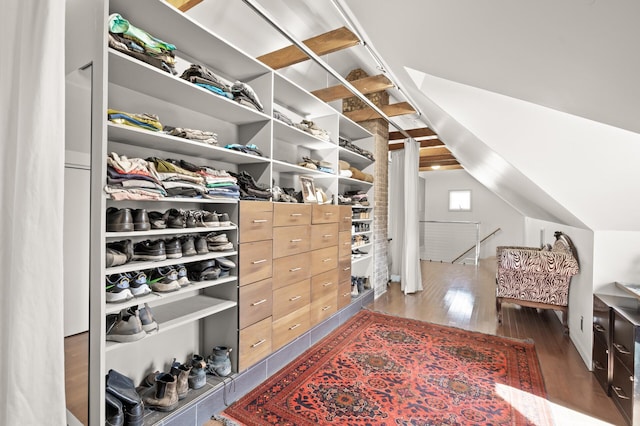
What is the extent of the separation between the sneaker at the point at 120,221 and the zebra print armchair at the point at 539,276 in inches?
138

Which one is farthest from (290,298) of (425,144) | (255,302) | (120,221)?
(425,144)

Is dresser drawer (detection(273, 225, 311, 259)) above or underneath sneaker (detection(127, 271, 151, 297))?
above

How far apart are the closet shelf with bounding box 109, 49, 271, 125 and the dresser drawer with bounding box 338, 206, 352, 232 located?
1351mm

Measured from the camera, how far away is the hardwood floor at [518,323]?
1.86m

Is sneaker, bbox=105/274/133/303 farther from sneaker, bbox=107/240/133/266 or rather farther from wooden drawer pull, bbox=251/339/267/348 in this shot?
wooden drawer pull, bbox=251/339/267/348

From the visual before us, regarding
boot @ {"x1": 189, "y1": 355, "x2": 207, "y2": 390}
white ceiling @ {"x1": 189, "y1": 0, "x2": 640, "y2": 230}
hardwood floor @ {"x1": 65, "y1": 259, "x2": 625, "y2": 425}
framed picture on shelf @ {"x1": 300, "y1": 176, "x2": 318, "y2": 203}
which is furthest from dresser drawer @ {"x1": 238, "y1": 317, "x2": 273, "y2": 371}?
white ceiling @ {"x1": 189, "y1": 0, "x2": 640, "y2": 230}

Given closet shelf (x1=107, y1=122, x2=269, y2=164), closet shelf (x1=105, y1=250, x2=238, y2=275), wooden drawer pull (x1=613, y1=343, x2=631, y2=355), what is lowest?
wooden drawer pull (x1=613, y1=343, x2=631, y2=355)

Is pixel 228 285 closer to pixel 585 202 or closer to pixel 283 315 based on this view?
pixel 283 315

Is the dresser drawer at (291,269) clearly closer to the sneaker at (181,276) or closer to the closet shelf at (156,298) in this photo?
the closet shelf at (156,298)

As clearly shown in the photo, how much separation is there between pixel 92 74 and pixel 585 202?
3.18 m

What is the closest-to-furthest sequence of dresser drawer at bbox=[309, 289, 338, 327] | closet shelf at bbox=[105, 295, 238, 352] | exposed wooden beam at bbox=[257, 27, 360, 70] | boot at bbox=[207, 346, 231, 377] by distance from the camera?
closet shelf at bbox=[105, 295, 238, 352]
boot at bbox=[207, 346, 231, 377]
exposed wooden beam at bbox=[257, 27, 360, 70]
dresser drawer at bbox=[309, 289, 338, 327]

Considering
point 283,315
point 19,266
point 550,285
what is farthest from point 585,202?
point 19,266

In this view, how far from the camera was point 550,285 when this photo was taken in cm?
303

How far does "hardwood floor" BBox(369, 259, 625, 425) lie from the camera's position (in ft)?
6.11
